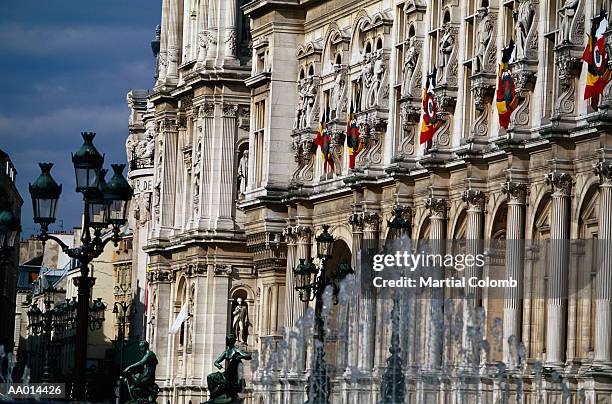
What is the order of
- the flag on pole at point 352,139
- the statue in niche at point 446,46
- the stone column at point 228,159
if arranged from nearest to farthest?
the statue in niche at point 446,46 → the flag on pole at point 352,139 → the stone column at point 228,159

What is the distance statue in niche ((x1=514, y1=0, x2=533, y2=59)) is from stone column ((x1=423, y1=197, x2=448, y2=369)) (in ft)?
24.0

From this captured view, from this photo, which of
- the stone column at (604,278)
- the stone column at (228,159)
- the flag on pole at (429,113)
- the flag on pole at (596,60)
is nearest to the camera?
the stone column at (604,278)

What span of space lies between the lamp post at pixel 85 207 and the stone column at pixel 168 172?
145 ft

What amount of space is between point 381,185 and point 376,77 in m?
3.36

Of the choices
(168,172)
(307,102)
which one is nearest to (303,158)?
(307,102)

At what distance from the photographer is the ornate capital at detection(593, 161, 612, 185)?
61406 mm

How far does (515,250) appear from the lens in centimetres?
6750

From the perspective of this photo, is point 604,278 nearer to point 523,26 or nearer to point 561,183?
point 561,183

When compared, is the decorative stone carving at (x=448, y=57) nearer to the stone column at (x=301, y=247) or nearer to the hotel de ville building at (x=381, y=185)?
the hotel de ville building at (x=381, y=185)

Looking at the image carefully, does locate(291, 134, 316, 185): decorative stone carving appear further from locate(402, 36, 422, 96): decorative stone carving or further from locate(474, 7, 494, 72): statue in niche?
locate(474, 7, 494, 72): statue in niche

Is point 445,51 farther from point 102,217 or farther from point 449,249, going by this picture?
point 102,217

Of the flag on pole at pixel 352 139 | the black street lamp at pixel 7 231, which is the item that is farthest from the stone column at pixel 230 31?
the black street lamp at pixel 7 231

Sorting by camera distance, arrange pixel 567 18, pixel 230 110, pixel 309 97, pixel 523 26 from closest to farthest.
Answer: pixel 567 18, pixel 523 26, pixel 309 97, pixel 230 110

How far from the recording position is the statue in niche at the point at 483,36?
70.8 metres
